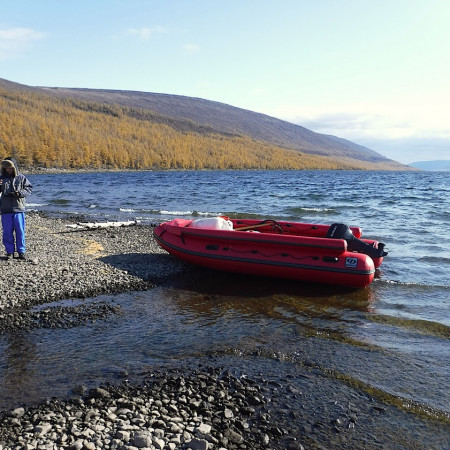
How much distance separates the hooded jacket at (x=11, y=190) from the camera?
782 cm

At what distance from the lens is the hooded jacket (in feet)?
25.6

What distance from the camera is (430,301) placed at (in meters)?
7.37

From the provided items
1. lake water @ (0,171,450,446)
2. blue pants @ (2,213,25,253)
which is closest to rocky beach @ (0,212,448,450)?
lake water @ (0,171,450,446)

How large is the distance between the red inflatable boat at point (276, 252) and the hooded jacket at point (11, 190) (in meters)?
2.97

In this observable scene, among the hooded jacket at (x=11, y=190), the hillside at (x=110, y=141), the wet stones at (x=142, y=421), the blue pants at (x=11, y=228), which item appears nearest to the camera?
the wet stones at (x=142, y=421)

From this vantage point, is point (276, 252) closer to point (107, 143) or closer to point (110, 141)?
point (107, 143)

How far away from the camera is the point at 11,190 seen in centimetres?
782

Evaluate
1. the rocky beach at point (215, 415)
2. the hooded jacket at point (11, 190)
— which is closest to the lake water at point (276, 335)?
the rocky beach at point (215, 415)

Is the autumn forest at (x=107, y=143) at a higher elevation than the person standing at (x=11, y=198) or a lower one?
higher

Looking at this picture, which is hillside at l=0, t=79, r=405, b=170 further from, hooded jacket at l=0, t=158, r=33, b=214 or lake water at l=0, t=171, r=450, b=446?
lake water at l=0, t=171, r=450, b=446

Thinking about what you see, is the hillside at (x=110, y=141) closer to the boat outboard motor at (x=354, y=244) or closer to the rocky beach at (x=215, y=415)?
the boat outboard motor at (x=354, y=244)

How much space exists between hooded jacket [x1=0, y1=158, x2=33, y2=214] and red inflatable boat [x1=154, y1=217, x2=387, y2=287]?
2.97 meters

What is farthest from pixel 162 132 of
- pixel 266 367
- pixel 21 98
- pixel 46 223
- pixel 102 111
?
pixel 266 367

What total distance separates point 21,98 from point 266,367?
534ft
